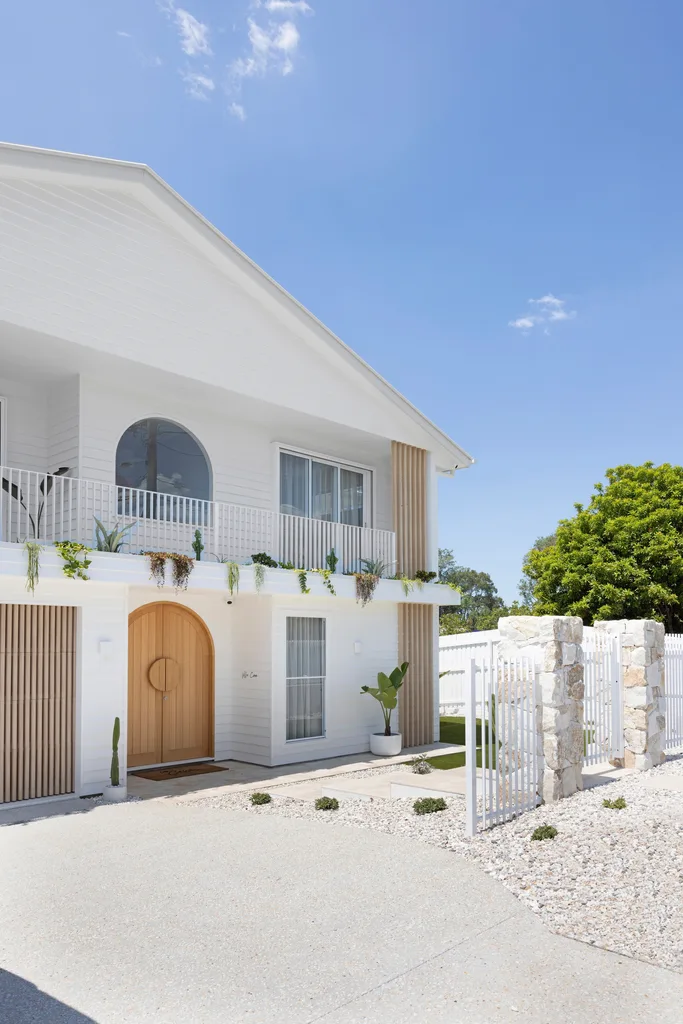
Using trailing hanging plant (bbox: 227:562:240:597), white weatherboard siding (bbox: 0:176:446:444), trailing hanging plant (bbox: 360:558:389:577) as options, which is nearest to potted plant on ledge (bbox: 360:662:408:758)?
trailing hanging plant (bbox: 360:558:389:577)

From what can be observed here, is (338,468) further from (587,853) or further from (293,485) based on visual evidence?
(587,853)

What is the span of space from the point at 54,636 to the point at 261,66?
34.5 ft

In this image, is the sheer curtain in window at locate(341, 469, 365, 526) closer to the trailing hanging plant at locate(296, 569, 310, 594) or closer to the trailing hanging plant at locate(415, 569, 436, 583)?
the trailing hanging plant at locate(415, 569, 436, 583)

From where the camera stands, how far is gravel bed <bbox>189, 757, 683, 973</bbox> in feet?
17.1

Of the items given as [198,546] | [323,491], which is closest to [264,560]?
[198,546]

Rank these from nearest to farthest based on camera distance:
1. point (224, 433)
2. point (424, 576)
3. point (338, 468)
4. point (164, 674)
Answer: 1. point (164, 674)
2. point (224, 433)
3. point (424, 576)
4. point (338, 468)

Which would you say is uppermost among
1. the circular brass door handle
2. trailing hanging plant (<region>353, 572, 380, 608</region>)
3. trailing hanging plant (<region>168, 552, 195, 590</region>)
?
trailing hanging plant (<region>168, 552, 195, 590</region>)

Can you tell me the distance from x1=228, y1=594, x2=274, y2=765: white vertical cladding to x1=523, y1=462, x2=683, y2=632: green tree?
16.4 metres

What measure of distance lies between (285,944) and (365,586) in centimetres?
868

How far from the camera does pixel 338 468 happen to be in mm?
15547

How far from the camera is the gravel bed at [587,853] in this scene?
17.1 feet

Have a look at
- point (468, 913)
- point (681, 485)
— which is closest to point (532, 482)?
point (681, 485)

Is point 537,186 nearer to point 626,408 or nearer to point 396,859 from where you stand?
point 626,408

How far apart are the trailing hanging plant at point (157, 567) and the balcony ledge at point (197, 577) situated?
2.4 inches
